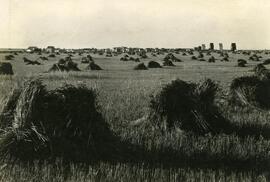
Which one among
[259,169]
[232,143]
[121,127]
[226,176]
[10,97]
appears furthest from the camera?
[121,127]

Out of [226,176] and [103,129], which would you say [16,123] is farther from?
[226,176]

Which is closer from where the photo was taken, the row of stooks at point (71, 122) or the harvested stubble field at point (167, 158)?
the harvested stubble field at point (167, 158)

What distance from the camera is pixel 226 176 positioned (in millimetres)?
7195

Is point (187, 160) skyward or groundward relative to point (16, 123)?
groundward

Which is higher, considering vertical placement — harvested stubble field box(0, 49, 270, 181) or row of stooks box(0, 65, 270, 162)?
row of stooks box(0, 65, 270, 162)

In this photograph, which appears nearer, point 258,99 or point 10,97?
point 10,97

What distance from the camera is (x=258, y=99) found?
46.7 ft

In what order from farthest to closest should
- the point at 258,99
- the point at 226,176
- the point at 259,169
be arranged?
the point at 258,99 < the point at 259,169 < the point at 226,176

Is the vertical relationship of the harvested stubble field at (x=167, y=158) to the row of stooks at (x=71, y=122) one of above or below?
below

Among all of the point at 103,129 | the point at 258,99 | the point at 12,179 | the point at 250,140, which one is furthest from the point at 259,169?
the point at 258,99

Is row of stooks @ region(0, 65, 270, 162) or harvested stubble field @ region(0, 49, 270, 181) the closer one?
harvested stubble field @ region(0, 49, 270, 181)

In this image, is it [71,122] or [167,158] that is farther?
[71,122]

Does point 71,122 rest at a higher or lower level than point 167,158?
higher

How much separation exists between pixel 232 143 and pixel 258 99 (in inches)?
205
